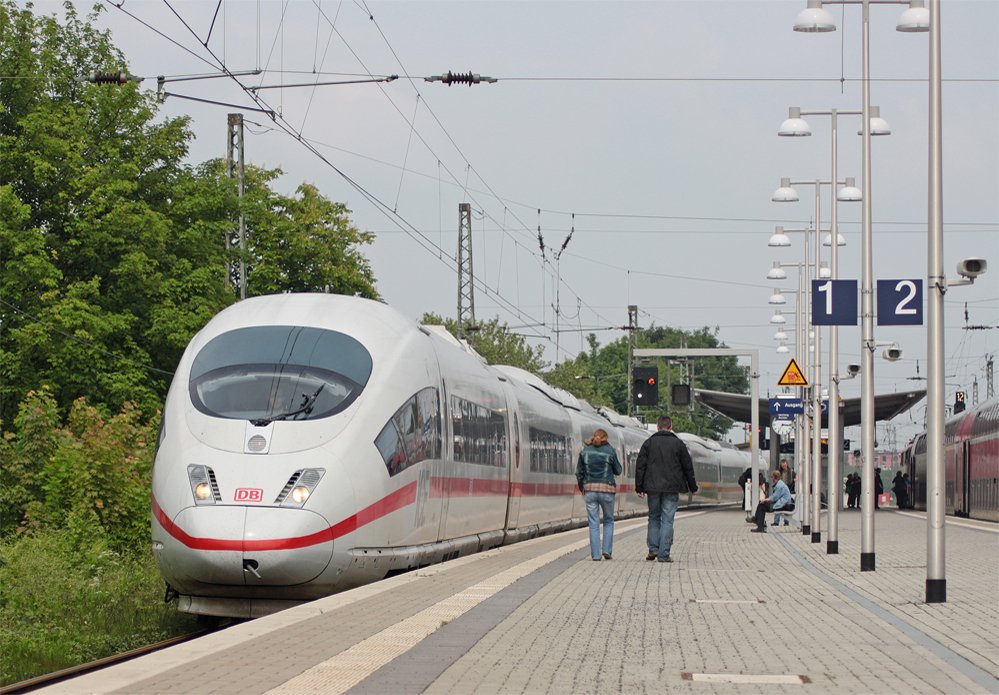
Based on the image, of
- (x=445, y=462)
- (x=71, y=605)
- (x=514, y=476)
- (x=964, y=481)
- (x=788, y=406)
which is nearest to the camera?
(x=445, y=462)

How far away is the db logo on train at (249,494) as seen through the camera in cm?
1469

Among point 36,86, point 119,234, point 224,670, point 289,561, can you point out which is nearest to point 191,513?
point 289,561

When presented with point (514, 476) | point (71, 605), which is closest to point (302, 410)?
point (71, 605)

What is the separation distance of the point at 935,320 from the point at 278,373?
651cm

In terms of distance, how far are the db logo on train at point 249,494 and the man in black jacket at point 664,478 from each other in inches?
274

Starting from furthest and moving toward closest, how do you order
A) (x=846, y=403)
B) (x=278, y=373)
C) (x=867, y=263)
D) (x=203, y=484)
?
(x=846, y=403)
(x=867, y=263)
(x=278, y=373)
(x=203, y=484)

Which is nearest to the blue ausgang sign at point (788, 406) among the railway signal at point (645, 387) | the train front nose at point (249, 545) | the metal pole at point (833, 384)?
the railway signal at point (645, 387)

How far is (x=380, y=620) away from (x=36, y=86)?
113 feet

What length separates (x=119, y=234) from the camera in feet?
132

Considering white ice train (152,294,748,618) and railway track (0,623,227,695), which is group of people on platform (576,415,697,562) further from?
railway track (0,623,227,695)

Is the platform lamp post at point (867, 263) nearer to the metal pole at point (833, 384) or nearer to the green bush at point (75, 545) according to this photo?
the metal pole at point (833, 384)

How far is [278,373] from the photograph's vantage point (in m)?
16.2

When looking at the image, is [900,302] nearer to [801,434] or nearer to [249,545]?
[249,545]

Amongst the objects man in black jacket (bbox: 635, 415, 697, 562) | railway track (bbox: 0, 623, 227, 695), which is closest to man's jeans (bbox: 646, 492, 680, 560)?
man in black jacket (bbox: 635, 415, 697, 562)
